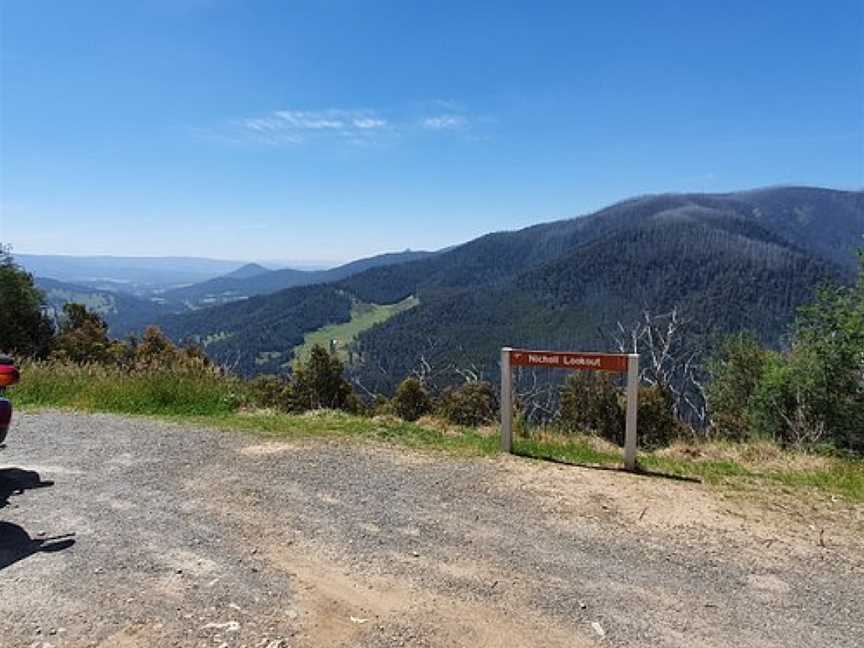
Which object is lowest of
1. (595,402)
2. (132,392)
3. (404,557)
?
(595,402)

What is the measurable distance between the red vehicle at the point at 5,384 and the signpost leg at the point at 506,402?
5278 millimetres

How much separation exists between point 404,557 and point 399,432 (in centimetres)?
436

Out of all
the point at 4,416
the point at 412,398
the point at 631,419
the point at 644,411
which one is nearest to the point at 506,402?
the point at 631,419

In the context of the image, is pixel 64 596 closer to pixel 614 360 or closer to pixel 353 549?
pixel 353 549

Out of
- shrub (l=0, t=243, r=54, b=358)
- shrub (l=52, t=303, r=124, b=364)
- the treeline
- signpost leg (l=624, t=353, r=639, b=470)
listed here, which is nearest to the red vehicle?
the treeline

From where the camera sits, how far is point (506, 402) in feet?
26.9

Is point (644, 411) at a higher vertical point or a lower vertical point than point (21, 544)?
lower

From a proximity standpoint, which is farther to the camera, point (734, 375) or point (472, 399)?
point (472, 399)

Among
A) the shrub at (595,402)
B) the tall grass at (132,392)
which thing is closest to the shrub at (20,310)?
the tall grass at (132,392)

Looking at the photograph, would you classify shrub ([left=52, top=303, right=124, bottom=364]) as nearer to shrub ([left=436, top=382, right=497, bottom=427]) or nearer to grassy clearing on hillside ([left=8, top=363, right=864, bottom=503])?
shrub ([left=436, top=382, right=497, bottom=427])

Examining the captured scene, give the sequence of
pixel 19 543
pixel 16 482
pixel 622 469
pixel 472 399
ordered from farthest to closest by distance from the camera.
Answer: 1. pixel 472 399
2. pixel 622 469
3. pixel 16 482
4. pixel 19 543

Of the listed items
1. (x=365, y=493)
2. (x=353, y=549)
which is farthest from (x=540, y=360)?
(x=353, y=549)

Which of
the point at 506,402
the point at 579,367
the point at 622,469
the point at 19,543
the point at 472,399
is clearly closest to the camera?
the point at 19,543

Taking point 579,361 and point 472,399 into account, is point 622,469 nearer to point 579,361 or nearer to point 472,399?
point 579,361
